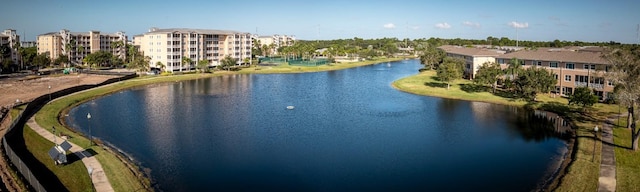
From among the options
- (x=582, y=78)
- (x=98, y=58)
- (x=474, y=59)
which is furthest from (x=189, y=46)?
(x=582, y=78)

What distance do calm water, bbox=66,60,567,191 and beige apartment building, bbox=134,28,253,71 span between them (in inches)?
1229

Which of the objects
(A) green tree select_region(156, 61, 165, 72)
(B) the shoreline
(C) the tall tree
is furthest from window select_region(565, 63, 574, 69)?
(A) green tree select_region(156, 61, 165, 72)

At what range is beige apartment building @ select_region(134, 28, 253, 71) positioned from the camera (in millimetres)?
92625

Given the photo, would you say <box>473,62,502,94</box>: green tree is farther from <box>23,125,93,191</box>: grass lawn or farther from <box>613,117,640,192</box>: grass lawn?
<box>23,125,93,191</box>: grass lawn

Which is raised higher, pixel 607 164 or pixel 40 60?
pixel 40 60

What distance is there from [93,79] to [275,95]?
119 feet

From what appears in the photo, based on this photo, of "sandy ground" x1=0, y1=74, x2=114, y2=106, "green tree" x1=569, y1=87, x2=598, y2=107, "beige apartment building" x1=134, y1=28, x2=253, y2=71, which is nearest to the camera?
"green tree" x1=569, y1=87, x2=598, y2=107

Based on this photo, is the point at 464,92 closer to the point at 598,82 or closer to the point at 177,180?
the point at 598,82

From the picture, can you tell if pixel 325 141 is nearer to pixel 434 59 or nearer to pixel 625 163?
pixel 625 163

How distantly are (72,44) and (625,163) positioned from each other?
368ft

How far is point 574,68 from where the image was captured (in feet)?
187

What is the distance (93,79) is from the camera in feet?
259

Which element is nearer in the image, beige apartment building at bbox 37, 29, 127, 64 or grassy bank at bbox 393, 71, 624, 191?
grassy bank at bbox 393, 71, 624, 191

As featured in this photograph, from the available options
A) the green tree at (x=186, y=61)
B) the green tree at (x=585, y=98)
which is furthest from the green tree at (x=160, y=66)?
the green tree at (x=585, y=98)
